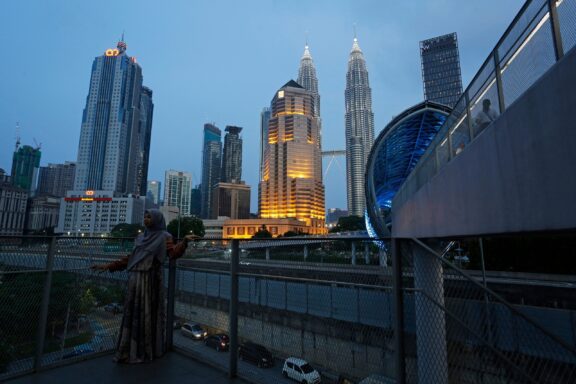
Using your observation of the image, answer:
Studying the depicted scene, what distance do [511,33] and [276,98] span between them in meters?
148

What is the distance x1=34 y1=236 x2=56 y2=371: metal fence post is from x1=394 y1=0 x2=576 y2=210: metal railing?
6.14 meters

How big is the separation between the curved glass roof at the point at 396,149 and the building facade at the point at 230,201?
132 metres

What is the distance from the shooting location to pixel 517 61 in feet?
10.7

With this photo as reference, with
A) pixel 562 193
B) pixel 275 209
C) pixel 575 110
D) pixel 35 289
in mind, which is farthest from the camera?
pixel 275 209

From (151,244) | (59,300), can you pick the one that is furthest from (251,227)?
(151,244)

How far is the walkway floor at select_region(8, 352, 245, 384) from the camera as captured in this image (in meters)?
3.95

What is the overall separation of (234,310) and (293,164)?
132404 mm

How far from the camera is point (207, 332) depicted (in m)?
4.74

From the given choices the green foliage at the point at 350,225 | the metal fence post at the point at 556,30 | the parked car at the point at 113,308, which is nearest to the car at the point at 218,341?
the parked car at the point at 113,308

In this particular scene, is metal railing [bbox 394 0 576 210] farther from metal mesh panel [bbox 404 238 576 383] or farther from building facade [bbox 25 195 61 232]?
building facade [bbox 25 195 61 232]

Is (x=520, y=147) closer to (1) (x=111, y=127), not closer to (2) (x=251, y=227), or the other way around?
(2) (x=251, y=227)

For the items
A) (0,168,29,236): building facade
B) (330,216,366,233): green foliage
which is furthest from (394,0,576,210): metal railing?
(0,168,29,236): building facade

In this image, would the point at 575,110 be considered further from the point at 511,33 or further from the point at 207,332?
the point at 207,332

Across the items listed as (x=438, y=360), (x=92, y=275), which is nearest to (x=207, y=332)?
(x=92, y=275)
